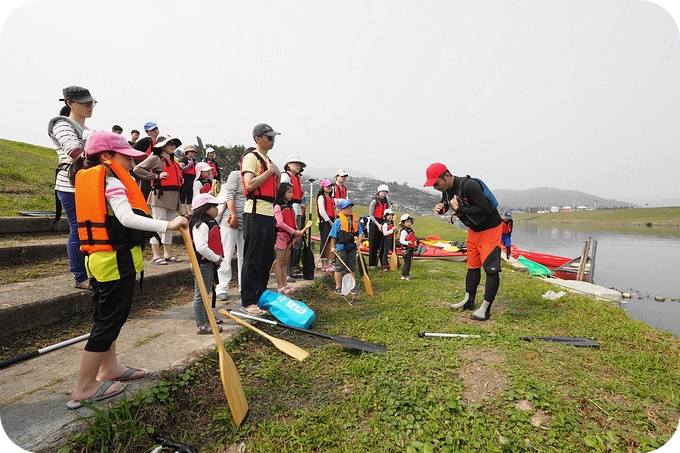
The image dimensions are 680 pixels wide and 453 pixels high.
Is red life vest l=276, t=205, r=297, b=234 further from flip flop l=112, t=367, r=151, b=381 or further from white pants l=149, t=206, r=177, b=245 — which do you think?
flip flop l=112, t=367, r=151, b=381

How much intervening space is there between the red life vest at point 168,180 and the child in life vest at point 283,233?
5.97ft

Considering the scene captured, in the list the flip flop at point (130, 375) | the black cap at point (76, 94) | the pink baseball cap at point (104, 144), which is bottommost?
the flip flop at point (130, 375)

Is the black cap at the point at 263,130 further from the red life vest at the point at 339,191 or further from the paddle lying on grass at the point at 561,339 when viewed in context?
the red life vest at the point at 339,191

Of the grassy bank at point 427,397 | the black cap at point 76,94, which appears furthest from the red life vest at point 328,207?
the black cap at point 76,94

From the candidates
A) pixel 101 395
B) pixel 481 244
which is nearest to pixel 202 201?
pixel 101 395

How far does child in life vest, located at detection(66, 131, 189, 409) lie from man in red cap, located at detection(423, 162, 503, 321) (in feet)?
11.9

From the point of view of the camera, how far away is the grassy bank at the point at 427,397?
87.0 inches

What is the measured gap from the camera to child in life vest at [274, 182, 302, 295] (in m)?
5.48

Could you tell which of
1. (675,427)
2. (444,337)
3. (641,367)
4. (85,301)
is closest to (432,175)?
(444,337)

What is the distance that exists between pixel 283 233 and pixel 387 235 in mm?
4111

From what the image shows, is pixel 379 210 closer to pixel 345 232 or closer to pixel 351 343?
pixel 345 232

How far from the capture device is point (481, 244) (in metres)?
4.71

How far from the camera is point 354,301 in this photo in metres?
5.85

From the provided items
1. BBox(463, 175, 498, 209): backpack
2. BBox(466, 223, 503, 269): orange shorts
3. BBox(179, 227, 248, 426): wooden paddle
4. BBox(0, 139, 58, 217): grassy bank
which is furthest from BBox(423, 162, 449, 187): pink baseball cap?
BBox(0, 139, 58, 217): grassy bank
